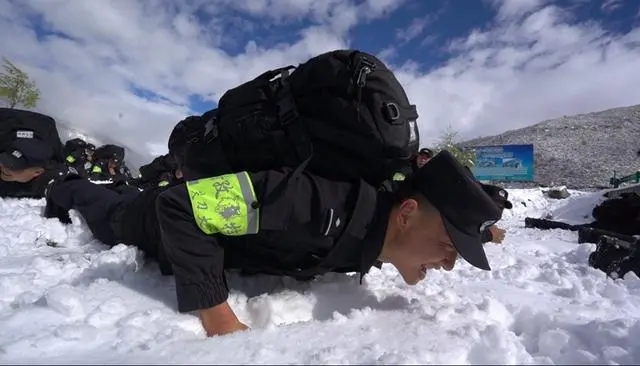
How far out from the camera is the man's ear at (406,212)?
5.82 ft

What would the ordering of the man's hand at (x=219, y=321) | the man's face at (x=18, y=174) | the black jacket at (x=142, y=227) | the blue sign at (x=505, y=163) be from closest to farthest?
the man's hand at (x=219, y=321) < the black jacket at (x=142, y=227) < the man's face at (x=18, y=174) < the blue sign at (x=505, y=163)

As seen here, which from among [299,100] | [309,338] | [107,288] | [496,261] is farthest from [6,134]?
[496,261]

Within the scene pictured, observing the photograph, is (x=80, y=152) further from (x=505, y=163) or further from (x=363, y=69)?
(x=505, y=163)

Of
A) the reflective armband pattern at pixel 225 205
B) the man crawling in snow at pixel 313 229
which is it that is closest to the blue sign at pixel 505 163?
the man crawling in snow at pixel 313 229

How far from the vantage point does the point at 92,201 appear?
10.0 feet

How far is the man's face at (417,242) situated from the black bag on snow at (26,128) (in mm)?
4211

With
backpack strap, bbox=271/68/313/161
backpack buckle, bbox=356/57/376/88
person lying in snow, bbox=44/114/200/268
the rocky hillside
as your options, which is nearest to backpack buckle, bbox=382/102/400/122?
backpack buckle, bbox=356/57/376/88

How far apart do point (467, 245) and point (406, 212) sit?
→ 0.90 feet

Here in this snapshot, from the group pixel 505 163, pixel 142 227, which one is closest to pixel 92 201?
pixel 142 227

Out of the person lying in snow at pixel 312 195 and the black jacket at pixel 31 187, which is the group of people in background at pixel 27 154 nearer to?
the black jacket at pixel 31 187

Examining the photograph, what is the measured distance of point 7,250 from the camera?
2682 millimetres

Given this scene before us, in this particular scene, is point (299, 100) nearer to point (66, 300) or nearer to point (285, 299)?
point (285, 299)

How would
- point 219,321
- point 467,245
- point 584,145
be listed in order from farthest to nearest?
point 584,145 → point 467,245 → point 219,321

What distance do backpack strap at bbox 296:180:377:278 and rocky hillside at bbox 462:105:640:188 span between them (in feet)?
101
